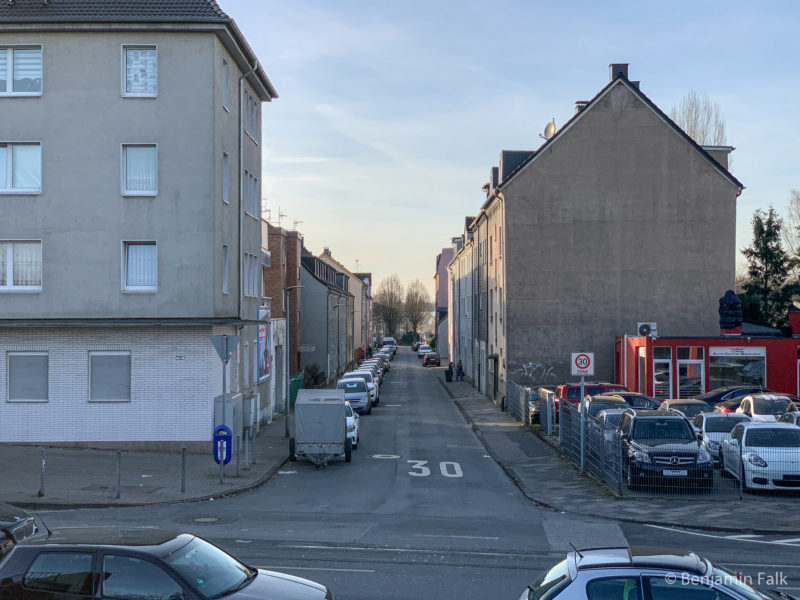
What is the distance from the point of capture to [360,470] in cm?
2317

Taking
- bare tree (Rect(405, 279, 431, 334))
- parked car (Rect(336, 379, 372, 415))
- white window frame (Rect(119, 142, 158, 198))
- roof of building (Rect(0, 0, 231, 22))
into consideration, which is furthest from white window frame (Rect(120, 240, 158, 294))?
bare tree (Rect(405, 279, 431, 334))

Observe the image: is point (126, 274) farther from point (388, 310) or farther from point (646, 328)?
point (388, 310)

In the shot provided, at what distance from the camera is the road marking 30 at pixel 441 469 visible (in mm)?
22359

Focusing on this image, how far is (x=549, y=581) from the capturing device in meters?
6.99

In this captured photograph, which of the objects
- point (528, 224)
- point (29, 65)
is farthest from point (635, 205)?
point (29, 65)

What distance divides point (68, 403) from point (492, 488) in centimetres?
1324

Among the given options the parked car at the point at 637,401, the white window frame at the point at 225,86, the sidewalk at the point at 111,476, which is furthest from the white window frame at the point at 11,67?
the parked car at the point at 637,401

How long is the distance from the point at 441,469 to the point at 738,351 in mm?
17996

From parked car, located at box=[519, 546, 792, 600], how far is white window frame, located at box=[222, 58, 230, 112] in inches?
898

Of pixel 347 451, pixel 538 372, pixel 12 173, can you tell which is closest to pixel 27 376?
pixel 12 173

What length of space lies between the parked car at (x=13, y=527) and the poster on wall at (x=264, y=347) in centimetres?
2105

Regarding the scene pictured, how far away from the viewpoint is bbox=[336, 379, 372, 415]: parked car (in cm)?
3900

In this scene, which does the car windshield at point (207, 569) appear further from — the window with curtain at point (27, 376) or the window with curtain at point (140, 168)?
the window with curtain at point (140, 168)

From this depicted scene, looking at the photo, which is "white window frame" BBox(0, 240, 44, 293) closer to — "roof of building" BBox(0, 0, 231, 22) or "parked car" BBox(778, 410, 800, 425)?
"roof of building" BBox(0, 0, 231, 22)
